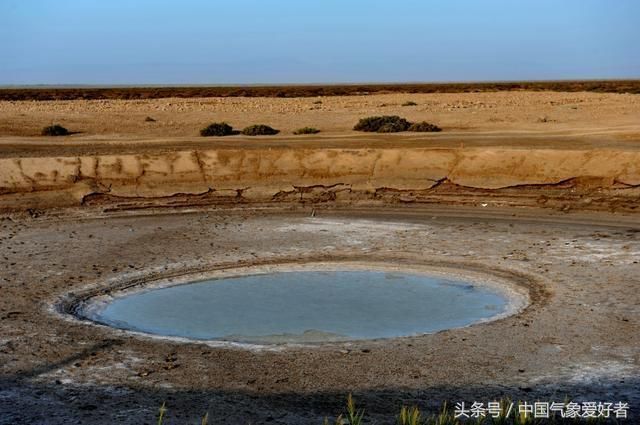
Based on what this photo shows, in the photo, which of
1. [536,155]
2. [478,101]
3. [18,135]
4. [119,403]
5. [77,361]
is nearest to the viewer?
[119,403]

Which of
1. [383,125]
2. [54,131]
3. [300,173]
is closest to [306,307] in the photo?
[300,173]

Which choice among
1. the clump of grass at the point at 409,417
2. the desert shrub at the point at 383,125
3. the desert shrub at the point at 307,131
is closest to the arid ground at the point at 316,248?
the clump of grass at the point at 409,417

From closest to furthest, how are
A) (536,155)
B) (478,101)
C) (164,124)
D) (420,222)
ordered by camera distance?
(420,222) < (536,155) < (164,124) < (478,101)

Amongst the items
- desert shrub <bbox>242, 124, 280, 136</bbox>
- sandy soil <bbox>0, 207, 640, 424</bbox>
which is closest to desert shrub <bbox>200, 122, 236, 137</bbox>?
desert shrub <bbox>242, 124, 280, 136</bbox>

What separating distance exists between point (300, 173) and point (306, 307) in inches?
361

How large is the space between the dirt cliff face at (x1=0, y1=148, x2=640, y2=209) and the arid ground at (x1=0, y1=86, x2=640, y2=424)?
5 centimetres

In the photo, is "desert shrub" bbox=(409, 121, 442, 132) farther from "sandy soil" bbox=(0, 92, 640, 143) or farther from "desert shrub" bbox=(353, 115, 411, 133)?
"sandy soil" bbox=(0, 92, 640, 143)

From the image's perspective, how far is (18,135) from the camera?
27766mm

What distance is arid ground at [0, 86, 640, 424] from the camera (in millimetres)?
7207

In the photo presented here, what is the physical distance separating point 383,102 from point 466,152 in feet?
98.8

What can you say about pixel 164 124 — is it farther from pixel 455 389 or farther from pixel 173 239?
pixel 455 389

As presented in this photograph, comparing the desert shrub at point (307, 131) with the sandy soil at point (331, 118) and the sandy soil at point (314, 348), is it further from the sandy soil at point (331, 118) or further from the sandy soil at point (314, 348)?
the sandy soil at point (314, 348)

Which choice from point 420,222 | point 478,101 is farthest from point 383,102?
point 420,222

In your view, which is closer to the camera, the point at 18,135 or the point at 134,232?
the point at 134,232
